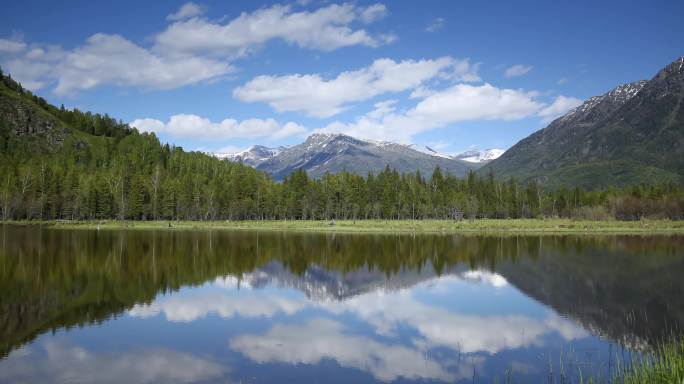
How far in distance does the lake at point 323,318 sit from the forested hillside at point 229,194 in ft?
291

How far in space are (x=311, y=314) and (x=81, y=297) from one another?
14492 millimetres

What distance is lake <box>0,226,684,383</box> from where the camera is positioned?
19000 millimetres

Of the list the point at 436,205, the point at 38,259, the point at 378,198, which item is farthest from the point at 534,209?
the point at 38,259

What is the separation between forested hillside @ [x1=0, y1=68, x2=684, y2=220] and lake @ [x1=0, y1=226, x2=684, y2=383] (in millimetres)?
88648

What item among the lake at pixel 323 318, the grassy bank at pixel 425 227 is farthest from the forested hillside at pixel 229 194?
the lake at pixel 323 318

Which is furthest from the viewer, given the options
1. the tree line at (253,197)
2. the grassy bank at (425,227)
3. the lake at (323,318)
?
the tree line at (253,197)

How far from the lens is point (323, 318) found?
28328 millimetres

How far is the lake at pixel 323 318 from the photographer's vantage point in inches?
748

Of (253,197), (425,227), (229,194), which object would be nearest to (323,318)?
(425,227)

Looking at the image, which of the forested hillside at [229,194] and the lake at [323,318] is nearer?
the lake at [323,318]

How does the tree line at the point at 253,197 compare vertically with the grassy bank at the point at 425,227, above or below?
above

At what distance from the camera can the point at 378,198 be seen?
15462 centimetres

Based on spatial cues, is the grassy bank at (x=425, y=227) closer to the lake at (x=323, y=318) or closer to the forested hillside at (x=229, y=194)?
the forested hillside at (x=229, y=194)

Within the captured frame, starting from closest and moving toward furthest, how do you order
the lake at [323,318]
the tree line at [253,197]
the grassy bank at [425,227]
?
the lake at [323,318], the grassy bank at [425,227], the tree line at [253,197]
